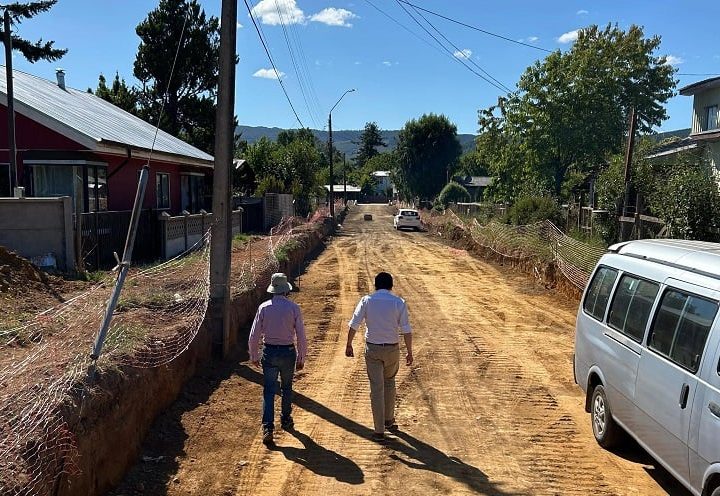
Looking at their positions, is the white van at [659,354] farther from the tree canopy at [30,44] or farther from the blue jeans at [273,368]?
the tree canopy at [30,44]

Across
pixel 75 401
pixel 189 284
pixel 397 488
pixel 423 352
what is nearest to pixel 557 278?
pixel 423 352

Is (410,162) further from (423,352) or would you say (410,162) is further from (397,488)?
(397,488)

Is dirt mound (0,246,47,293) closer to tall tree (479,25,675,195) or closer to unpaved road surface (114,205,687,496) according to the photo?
unpaved road surface (114,205,687,496)

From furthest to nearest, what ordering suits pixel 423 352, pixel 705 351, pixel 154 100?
pixel 154 100
pixel 423 352
pixel 705 351

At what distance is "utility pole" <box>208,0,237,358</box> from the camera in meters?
8.90

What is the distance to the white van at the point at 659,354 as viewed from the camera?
416cm

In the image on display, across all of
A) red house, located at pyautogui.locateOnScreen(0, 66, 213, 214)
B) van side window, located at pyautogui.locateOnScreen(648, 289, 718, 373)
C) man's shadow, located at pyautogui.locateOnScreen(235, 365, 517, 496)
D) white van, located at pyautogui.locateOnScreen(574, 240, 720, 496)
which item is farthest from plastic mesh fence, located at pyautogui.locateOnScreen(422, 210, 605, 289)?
red house, located at pyautogui.locateOnScreen(0, 66, 213, 214)

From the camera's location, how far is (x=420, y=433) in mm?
6426

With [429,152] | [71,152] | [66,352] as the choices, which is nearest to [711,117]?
[71,152]

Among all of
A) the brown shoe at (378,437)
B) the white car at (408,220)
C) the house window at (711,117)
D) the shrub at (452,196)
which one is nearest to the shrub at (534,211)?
the house window at (711,117)

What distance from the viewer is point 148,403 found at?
20.3ft

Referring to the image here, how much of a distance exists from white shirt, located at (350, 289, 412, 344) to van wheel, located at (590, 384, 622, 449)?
6.39 ft

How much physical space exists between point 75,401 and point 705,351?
4.40m

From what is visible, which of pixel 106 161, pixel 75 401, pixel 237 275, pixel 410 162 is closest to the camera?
pixel 75 401
